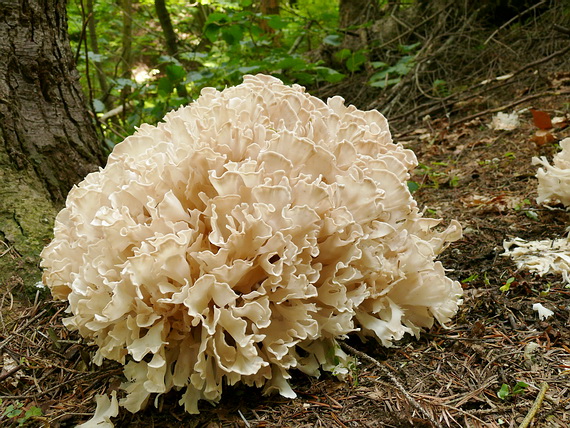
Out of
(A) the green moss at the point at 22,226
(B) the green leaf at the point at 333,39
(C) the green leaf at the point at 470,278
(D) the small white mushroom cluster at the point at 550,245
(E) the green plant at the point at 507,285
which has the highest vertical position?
(B) the green leaf at the point at 333,39

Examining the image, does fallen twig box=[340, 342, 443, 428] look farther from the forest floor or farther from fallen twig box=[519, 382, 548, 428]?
fallen twig box=[519, 382, 548, 428]

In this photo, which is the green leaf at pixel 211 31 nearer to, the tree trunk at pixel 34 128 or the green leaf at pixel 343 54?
the green leaf at pixel 343 54

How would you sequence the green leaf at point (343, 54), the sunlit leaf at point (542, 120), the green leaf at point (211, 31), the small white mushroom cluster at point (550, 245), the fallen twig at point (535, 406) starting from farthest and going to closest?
1. the green leaf at point (343, 54)
2. the green leaf at point (211, 31)
3. the sunlit leaf at point (542, 120)
4. the small white mushroom cluster at point (550, 245)
5. the fallen twig at point (535, 406)

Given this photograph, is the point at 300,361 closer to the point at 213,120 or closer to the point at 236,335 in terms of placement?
the point at 236,335

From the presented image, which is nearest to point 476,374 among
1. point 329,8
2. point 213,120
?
point 213,120

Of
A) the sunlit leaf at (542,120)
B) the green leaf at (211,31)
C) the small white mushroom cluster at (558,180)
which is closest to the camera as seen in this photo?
the small white mushroom cluster at (558,180)

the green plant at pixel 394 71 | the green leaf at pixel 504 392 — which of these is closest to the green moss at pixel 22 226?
the green leaf at pixel 504 392

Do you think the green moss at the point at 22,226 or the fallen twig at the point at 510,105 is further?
the fallen twig at the point at 510,105
